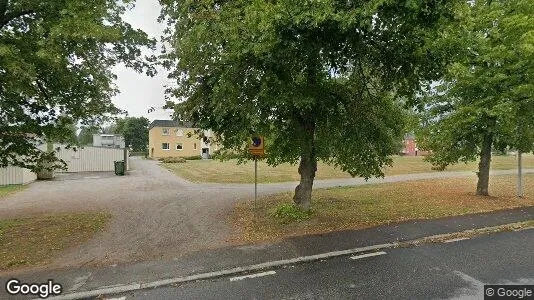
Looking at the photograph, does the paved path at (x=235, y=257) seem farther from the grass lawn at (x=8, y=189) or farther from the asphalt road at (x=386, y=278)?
the grass lawn at (x=8, y=189)

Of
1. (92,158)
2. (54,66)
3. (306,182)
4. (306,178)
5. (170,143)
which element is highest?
(54,66)

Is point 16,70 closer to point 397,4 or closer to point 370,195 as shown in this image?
point 397,4

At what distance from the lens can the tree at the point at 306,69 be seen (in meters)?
5.54

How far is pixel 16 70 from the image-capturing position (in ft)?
19.6

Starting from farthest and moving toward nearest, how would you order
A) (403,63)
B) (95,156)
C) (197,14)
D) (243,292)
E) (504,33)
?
(95,156) → (504,33) → (403,63) → (197,14) → (243,292)

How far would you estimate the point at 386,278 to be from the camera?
17.6 ft

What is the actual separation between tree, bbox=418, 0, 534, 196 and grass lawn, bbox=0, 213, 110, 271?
A: 10.9m

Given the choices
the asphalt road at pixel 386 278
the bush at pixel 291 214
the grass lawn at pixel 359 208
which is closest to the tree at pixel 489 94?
the grass lawn at pixel 359 208

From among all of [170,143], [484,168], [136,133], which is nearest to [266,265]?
[484,168]

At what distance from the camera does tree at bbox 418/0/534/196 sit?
10039 mm

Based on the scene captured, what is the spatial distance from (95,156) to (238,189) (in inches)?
706

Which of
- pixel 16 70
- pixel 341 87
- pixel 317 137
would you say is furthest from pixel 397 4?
pixel 16 70

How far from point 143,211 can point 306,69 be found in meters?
7.21

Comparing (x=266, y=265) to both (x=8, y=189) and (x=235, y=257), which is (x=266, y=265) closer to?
(x=235, y=257)
